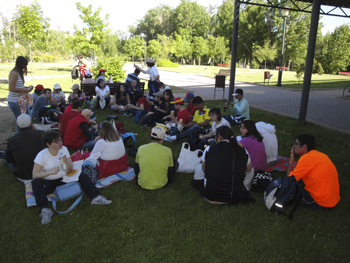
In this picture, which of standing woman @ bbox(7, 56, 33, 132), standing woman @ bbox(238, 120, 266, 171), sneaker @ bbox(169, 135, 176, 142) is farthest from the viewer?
sneaker @ bbox(169, 135, 176, 142)

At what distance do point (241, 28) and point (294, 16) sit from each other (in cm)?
1014

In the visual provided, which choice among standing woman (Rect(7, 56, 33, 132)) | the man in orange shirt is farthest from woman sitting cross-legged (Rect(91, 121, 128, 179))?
standing woman (Rect(7, 56, 33, 132))

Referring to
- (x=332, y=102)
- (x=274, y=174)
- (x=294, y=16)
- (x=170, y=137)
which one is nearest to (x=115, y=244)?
(x=274, y=174)

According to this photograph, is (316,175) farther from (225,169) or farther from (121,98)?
(121,98)

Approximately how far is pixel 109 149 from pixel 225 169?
7.01ft

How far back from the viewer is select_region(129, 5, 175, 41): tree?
7750cm

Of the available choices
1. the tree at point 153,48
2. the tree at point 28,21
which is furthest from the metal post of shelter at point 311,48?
the tree at point 153,48

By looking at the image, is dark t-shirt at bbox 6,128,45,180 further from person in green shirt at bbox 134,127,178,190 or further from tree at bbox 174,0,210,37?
tree at bbox 174,0,210,37

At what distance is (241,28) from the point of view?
49.4m

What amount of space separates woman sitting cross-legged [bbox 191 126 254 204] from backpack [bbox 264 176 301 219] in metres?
0.39

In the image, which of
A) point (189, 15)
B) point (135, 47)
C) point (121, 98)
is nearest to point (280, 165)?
point (121, 98)

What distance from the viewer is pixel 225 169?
369 centimetres

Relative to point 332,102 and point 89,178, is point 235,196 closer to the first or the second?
point 89,178

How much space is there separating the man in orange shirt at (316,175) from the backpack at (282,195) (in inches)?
5.6
